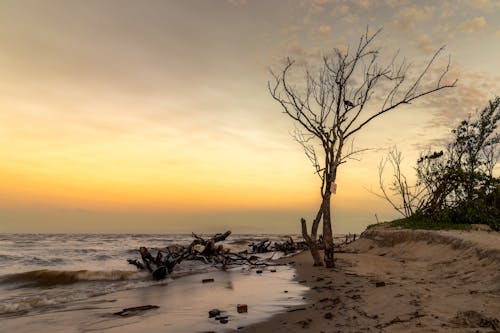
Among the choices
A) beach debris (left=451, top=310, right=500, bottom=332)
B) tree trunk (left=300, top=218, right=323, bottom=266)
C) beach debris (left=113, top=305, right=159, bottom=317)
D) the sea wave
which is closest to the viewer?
beach debris (left=451, top=310, right=500, bottom=332)

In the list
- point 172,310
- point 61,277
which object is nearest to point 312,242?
point 172,310

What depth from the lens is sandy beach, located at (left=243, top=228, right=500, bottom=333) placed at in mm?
5102

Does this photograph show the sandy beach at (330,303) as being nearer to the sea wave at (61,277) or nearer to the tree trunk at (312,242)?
the tree trunk at (312,242)

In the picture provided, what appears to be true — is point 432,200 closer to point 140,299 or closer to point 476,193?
point 476,193

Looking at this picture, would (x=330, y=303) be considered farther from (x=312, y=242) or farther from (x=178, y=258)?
(x=178, y=258)

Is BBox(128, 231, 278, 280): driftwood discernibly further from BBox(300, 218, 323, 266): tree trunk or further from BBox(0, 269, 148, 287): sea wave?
BBox(300, 218, 323, 266): tree trunk

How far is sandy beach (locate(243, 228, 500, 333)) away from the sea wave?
890cm

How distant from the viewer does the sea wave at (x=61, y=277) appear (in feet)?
51.0

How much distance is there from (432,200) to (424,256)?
36.1ft

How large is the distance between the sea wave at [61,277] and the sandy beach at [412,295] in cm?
890

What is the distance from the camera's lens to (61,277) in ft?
52.9

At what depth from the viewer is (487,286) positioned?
7.06m

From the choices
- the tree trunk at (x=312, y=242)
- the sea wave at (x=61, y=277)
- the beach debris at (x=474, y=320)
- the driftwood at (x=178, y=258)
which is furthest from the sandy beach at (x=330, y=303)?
the sea wave at (x=61, y=277)

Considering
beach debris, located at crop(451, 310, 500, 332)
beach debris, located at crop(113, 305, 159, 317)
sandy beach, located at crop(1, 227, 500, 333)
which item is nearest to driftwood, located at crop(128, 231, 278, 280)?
sandy beach, located at crop(1, 227, 500, 333)
